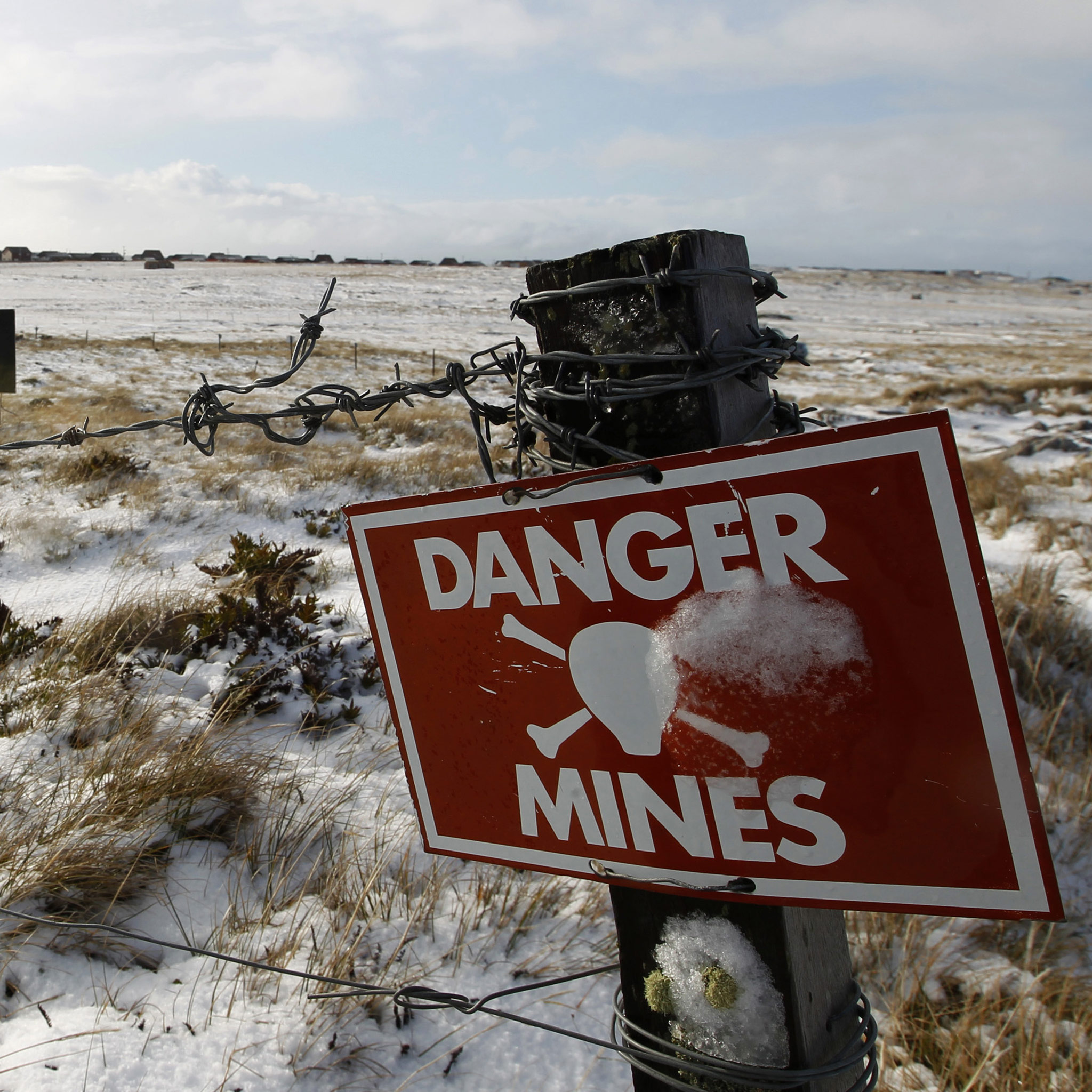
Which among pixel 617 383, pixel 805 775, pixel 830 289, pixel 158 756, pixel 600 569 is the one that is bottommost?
pixel 158 756

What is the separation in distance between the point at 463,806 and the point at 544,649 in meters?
0.35

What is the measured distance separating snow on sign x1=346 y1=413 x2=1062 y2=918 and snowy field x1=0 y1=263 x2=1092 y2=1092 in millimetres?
1046

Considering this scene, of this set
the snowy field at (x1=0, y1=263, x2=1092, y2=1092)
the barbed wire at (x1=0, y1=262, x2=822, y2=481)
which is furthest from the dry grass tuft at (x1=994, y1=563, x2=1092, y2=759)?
the barbed wire at (x1=0, y1=262, x2=822, y2=481)

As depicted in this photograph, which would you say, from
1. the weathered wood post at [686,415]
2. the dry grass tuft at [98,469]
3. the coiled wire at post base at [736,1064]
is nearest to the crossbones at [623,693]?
the weathered wood post at [686,415]

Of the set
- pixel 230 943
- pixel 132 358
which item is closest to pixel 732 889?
pixel 230 943

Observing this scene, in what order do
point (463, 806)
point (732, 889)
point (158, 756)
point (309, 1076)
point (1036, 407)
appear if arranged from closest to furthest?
1. point (732, 889)
2. point (463, 806)
3. point (309, 1076)
4. point (158, 756)
5. point (1036, 407)

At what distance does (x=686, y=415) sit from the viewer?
1.08m

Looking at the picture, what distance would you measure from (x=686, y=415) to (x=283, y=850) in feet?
6.86

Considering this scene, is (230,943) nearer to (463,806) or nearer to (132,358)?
(463,806)

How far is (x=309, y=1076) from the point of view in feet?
5.72

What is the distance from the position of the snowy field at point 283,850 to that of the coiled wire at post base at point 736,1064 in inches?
28.8

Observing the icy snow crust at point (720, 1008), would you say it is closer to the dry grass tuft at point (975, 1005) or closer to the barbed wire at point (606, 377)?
the barbed wire at point (606, 377)

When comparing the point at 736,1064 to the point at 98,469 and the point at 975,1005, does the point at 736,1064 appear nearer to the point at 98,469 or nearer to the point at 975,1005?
the point at 975,1005

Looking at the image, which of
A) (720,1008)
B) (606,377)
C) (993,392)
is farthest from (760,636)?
(993,392)
